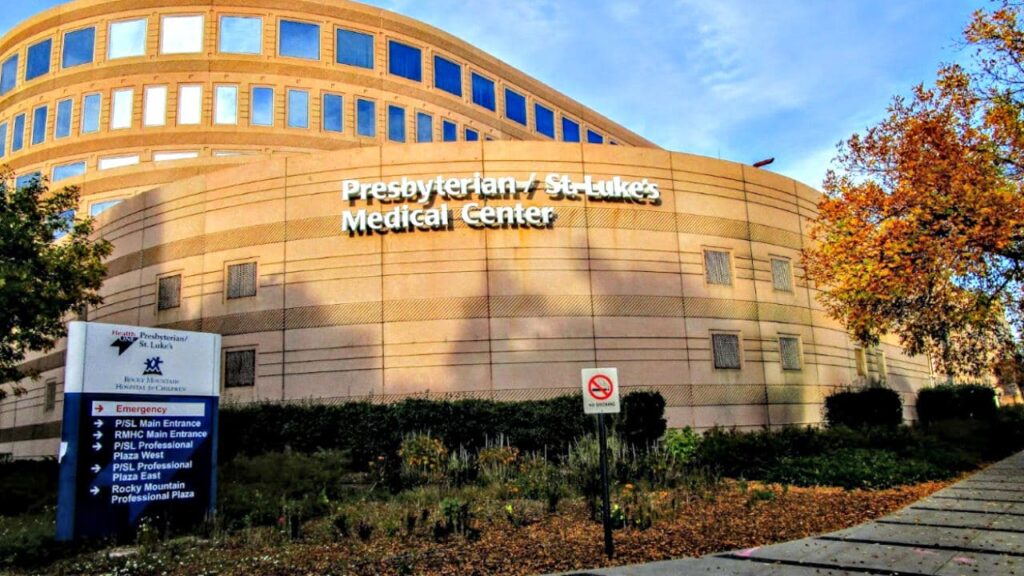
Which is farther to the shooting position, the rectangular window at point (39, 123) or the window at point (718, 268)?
the rectangular window at point (39, 123)

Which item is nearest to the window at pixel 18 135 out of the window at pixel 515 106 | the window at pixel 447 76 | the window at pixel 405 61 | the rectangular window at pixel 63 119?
the rectangular window at pixel 63 119

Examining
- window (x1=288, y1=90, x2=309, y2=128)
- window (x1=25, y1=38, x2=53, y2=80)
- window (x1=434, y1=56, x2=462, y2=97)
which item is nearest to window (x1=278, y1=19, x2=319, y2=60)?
window (x1=288, y1=90, x2=309, y2=128)

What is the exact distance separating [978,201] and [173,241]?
26.1 metres

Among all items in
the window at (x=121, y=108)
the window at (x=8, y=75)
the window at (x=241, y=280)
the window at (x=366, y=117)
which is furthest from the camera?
the window at (x=8, y=75)

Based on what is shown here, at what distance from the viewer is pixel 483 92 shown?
45.5 m

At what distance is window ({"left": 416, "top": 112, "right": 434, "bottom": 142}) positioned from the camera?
41625 mm

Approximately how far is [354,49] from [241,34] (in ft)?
18.7

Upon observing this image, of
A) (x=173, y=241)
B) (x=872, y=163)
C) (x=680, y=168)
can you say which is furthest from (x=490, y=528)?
(x=173, y=241)

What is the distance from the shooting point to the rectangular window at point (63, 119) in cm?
3950

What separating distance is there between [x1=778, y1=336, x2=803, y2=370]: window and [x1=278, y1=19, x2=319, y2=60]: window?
2694 centimetres

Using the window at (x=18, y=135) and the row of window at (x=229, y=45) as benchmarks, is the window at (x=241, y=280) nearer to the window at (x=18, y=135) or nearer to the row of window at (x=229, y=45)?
the row of window at (x=229, y=45)

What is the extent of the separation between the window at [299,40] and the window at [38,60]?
42.0 feet

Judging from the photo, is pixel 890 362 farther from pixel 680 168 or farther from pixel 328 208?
pixel 328 208

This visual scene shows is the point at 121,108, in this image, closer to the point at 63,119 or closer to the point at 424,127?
the point at 63,119
